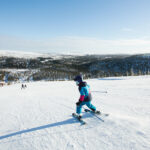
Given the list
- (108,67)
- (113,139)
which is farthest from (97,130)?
(108,67)

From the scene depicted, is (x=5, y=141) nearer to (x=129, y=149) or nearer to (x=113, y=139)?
(x=113, y=139)

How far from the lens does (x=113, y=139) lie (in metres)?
3.28

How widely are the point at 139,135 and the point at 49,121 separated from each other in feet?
10.1

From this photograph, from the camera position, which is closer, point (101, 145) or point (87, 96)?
point (101, 145)

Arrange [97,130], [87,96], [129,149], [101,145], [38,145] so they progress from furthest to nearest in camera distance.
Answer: [87,96], [97,130], [38,145], [101,145], [129,149]

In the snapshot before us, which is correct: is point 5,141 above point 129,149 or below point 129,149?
below

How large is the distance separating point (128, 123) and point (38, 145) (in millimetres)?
2683

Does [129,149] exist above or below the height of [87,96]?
below

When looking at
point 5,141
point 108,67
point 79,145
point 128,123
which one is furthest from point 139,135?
point 108,67

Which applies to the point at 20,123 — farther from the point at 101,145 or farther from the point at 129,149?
the point at 129,149

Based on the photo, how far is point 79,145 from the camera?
10.6 feet

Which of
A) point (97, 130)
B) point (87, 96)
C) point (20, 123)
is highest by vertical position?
point (87, 96)

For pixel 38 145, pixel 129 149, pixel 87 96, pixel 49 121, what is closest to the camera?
pixel 129 149

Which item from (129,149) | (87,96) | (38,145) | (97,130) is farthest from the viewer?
(87,96)
